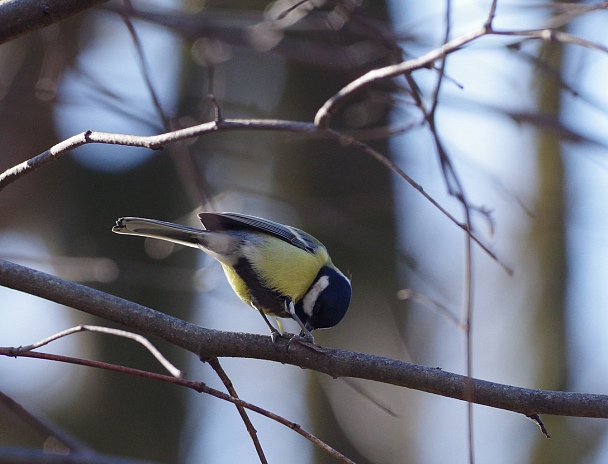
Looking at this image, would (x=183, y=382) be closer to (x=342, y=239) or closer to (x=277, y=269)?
(x=277, y=269)

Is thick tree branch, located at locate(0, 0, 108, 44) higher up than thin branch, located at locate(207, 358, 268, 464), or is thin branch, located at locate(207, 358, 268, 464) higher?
thick tree branch, located at locate(0, 0, 108, 44)

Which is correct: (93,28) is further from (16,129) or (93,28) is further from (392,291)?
(392,291)

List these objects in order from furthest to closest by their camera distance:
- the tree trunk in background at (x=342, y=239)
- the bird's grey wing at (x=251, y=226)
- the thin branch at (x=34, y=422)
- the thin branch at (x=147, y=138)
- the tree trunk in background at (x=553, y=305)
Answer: the tree trunk in background at (x=553, y=305)
the tree trunk in background at (x=342, y=239)
the bird's grey wing at (x=251, y=226)
the thin branch at (x=34, y=422)
the thin branch at (x=147, y=138)

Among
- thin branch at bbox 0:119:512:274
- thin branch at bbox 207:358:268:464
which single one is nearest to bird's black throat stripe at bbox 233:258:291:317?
thin branch at bbox 207:358:268:464

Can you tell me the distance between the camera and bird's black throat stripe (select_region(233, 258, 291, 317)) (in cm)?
274

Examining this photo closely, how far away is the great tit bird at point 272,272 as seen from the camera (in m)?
2.70

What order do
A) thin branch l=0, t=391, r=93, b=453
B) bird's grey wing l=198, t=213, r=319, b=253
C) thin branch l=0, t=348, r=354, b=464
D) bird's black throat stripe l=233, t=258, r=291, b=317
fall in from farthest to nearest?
bird's black throat stripe l=233, t=258, r=291, b=317 < bird's grey wing l=198, t=213, r=319, b=253 < thin branch l=0, t=391, r=93, b=453 < thin branch l=0, t=348, r=354, b=464

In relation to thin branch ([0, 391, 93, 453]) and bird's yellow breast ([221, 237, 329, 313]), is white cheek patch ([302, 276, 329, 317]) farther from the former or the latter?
thin branch ([0, 391, 93, 453])

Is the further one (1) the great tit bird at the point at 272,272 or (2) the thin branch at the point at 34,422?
(1) the great tit bird at the point at 272,272

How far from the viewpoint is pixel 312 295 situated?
2852 mm

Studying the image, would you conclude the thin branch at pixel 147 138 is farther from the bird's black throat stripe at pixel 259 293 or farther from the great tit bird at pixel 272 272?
the bird's black throat stripe at pixel 259 293

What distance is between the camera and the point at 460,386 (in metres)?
1.58

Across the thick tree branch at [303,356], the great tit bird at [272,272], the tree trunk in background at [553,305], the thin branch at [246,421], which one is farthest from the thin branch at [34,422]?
the tree trunk in background at [553,305]

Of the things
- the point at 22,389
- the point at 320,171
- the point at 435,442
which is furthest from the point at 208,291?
the point at 435,442
